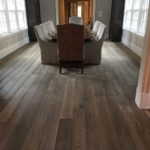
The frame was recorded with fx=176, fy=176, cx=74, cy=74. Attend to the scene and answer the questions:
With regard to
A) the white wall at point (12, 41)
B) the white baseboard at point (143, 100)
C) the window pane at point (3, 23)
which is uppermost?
the window pane at point (3, 23)

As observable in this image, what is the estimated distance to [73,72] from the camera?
391cm

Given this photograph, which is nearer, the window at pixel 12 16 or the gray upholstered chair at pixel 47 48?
the gray upholstered chair at pixel 47 48

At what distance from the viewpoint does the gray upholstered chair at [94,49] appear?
Answer: 13.7ft

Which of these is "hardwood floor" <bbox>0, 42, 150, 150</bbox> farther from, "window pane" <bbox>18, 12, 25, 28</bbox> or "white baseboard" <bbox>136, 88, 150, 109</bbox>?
"window pane" <bbox>18, 12, 25, 28</bbox>

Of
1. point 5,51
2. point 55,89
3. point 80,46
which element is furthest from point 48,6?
point 55,89

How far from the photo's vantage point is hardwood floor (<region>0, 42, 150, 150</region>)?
6.13 feet

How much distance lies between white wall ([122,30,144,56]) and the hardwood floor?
1446 mm

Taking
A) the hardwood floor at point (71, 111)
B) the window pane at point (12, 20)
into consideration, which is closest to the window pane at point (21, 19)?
the window pane at point (12, 20)

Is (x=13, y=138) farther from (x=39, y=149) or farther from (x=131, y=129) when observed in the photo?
(x=131, y=129)

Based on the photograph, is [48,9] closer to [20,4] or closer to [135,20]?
[20,4]

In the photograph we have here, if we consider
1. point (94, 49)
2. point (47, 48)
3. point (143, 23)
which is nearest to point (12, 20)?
point (47, 48)

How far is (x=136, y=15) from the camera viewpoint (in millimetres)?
5965

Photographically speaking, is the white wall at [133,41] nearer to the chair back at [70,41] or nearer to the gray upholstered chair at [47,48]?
the chair back at [70,41]

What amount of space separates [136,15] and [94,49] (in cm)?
273
